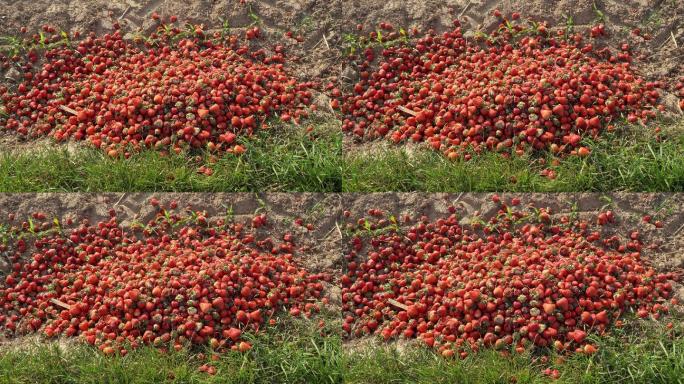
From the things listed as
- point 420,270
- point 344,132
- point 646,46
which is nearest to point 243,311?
point 420,270

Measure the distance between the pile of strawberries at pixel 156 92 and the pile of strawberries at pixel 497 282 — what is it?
1.55 m

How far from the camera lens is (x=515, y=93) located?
8922mm

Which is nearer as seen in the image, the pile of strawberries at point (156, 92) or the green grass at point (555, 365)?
the green grass at point (555, 365)

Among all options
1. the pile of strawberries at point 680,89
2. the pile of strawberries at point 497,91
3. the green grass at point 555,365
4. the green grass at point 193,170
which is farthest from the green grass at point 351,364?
the pile of strawberries at point 680,89

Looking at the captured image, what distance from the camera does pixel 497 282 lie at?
309 inches

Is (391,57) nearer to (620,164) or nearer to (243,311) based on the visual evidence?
(620,164)

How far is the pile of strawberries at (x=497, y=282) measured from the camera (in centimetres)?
764

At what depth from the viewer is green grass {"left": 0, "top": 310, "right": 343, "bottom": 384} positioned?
7465mm

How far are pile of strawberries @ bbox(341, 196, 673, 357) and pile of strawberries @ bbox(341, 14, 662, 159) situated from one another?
0.77 meters

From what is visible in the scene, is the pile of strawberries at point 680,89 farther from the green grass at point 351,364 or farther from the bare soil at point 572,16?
the green grass at point 351,364

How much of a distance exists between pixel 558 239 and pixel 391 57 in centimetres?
260

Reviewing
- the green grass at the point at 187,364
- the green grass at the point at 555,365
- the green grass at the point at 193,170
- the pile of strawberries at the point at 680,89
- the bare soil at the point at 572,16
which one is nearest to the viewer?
the green grass at the point at 555,365

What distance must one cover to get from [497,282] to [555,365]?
0.80m

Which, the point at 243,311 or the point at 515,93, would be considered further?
the point at 515,93
